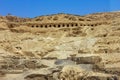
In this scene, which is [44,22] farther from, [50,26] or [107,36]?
[107,36]

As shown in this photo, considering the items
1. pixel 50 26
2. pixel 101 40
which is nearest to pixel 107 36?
pixel 101 40

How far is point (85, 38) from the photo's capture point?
3912cm

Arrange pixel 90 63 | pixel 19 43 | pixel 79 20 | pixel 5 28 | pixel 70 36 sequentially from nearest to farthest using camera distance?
pixel 90 63, pixel 19 43, pixel 70 36, pixel 5 28, pixel 79 20

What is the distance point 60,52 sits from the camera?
3491 cm

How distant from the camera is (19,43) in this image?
37906mm

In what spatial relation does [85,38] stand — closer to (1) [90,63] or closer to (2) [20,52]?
(2) [20,52]

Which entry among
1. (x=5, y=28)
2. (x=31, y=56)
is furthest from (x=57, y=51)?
(x=5, y=28)

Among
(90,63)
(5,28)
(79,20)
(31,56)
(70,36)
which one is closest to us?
(90,63)

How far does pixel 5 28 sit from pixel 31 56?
40.0ft

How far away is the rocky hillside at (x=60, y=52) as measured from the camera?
79.6 ft

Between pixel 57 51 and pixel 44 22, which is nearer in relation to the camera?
pixel 57 51

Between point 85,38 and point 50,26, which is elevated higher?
point 50,26

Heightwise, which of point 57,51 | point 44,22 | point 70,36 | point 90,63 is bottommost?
point 90,63

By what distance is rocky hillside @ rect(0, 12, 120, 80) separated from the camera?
79.6 feet
